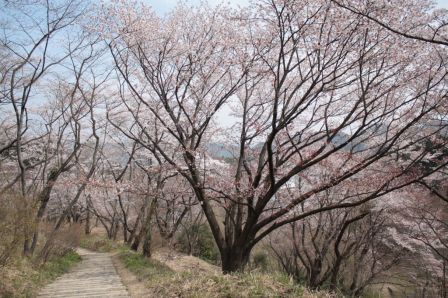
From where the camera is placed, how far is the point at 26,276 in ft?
31.3

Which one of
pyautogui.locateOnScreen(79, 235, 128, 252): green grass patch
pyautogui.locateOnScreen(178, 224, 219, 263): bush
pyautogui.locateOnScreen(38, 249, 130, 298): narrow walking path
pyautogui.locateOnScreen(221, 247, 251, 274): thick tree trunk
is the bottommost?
pyautogui.locateOnScreen(38, 249, 130, 298): narrow walking path

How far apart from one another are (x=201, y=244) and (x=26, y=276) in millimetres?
19232

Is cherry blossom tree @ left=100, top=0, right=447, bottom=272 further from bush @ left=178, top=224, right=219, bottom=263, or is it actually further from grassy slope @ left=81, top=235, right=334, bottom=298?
bush @ left=178, top=224, right=219, bottom=263

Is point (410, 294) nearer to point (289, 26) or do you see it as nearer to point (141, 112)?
point (141, 112)

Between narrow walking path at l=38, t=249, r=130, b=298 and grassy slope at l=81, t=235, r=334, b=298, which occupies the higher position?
grassy slope at l=81, t=235, r=334, b=298

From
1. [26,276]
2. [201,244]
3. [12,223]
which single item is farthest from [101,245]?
[12,223]

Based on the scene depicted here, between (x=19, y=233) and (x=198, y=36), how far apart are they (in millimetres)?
6304

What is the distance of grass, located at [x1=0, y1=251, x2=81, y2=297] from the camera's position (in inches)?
313

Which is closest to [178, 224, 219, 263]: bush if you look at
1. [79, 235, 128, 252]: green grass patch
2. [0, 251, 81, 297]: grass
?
[79, 235, 128, 252]: green grass patch

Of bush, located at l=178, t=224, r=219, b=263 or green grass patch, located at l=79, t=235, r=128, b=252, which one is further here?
bush, located at l=178, t=224, r=219, b=263

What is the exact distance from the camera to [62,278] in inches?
487

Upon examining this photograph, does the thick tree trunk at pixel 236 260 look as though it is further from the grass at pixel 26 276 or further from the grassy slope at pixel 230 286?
the grass at pixel 26 276

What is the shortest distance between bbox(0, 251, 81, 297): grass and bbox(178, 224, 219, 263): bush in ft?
45.2

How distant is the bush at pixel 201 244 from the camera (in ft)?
89.3
